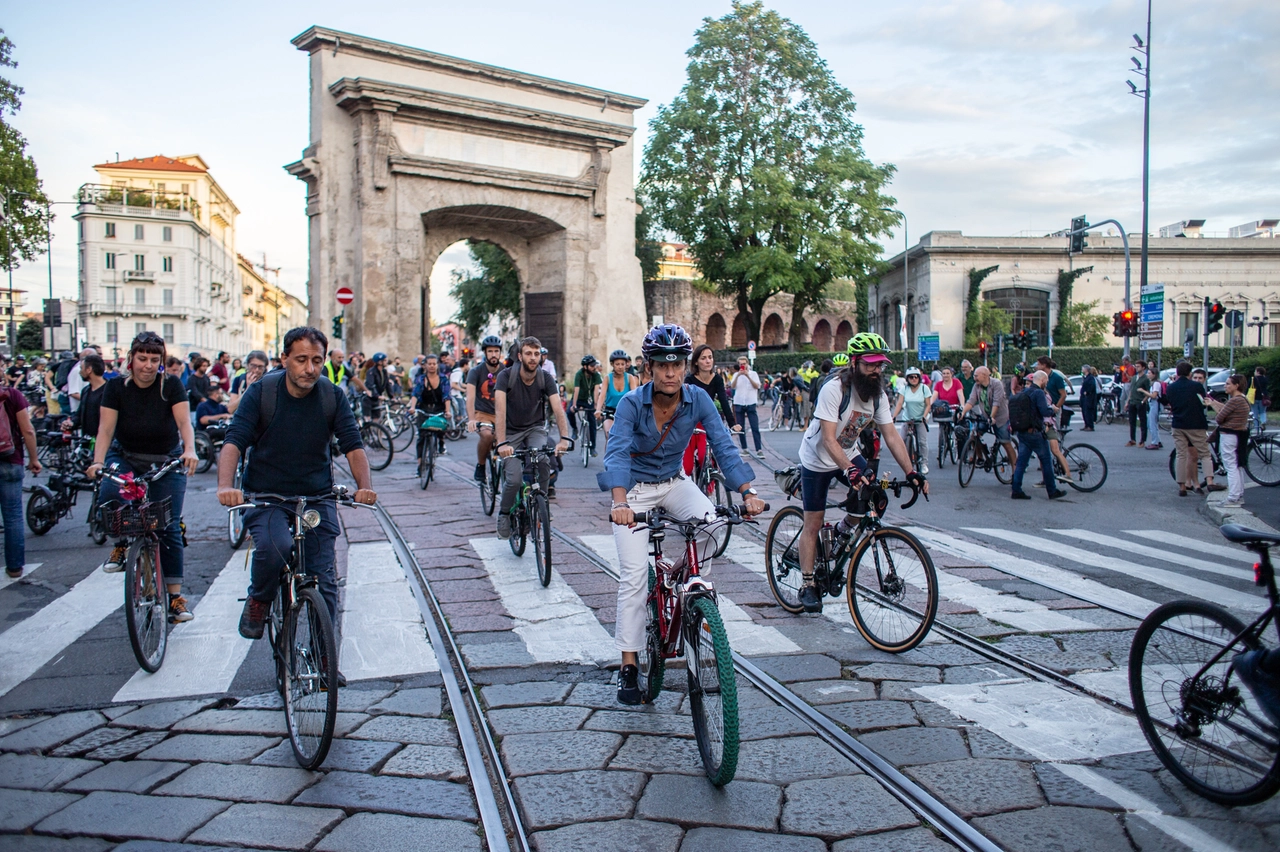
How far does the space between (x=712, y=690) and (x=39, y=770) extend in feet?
8.50

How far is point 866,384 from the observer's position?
5758 millimetres

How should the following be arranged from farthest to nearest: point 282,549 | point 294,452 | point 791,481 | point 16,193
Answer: point 16,193 < point 791,481 < point 294,452 < point 282,549

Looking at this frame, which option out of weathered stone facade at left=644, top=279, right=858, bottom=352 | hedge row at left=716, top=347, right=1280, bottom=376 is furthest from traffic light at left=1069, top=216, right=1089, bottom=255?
weathered stone facade at left=644, top=279, right=858, bottom=352

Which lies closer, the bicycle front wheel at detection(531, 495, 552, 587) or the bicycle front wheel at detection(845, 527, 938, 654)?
the bicycle front wheel at detection(845, 527, 938, 654)

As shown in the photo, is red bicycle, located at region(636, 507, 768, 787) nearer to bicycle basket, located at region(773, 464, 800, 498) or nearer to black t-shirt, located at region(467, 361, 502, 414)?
bicycle basket, located at region(773, 464, 800, 498)

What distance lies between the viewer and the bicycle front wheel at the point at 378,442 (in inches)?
571

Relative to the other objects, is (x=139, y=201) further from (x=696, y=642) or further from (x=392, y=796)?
(x=696, y=642)

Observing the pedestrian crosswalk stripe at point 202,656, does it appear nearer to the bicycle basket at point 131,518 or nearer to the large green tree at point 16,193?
the bicycle basket at point 131,518

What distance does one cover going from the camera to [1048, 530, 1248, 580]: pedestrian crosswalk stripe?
764 centimetres

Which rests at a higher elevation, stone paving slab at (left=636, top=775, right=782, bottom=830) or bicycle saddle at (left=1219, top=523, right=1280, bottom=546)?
bicycle saddle at (left=1219, top=523, right=1280, bottom=546)

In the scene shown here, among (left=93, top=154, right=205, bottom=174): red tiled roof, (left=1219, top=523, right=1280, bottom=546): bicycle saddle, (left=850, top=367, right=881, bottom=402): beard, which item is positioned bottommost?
(left=1219, top=523, right=1280, bottom=546): bicycle saddle

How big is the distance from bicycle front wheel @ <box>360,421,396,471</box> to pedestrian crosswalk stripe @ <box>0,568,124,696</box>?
7212 mm

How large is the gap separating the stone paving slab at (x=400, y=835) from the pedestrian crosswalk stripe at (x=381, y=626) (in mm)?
1603

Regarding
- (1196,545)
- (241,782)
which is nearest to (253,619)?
(241,782)
